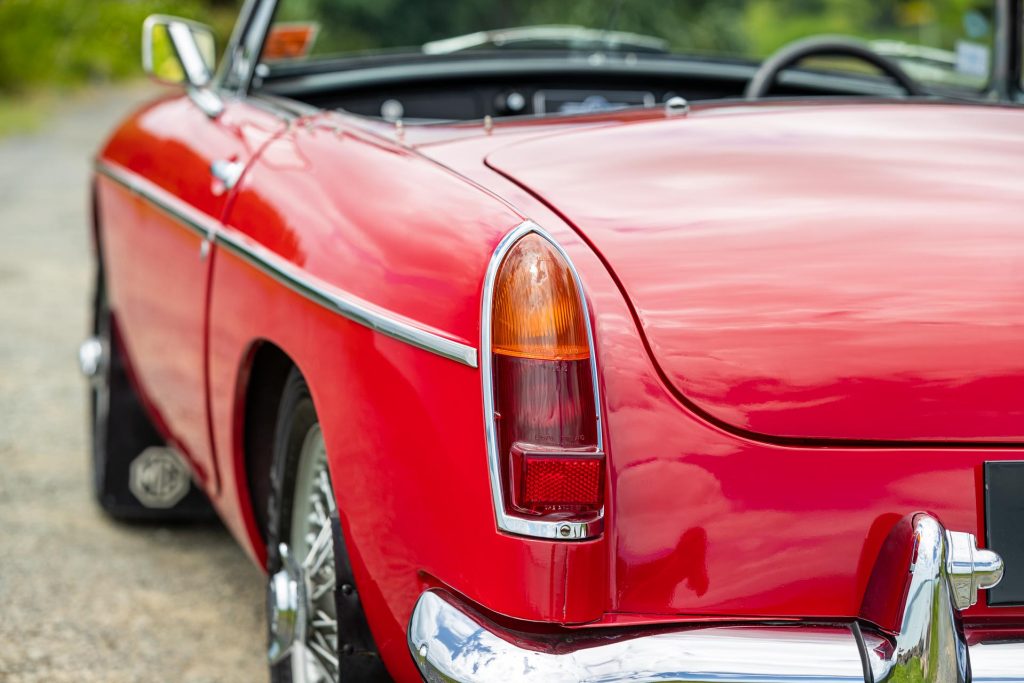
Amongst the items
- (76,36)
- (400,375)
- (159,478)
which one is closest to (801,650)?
(400,375)

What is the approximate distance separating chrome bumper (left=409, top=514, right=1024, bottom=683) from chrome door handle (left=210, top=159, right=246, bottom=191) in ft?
4.03

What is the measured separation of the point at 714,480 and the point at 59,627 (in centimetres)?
200

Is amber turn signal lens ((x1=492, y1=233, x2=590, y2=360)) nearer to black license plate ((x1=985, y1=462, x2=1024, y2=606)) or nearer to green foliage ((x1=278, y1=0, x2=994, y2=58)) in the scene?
black license plate ((x1=985, y1=462, x2=1024, y2=606))

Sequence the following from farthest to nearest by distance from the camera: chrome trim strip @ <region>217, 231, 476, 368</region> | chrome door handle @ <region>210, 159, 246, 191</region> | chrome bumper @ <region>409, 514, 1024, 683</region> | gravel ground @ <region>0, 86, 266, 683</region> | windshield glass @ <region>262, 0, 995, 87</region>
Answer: windshield glass @ <region>262, 0, 995, 87</region> < gravel ground @ <region>0, 86, 266, 683</region> < chrome door handle @ <region>210, 159, 246, 191</region> < chrome trim strip @ <region>217, 231, 476, 368</region> < chrome bumper @ <region>409, 514, 1024, 683</region>

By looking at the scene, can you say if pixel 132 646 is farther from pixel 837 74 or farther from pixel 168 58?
pixel 837 74

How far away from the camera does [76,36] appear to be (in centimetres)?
1894

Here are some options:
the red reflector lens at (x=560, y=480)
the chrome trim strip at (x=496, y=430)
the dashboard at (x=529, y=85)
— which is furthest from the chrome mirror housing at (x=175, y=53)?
the red reflector lens at (x=560, y=480)

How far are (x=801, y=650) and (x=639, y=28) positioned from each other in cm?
233

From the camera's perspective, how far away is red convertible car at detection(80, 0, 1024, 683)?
1577mm

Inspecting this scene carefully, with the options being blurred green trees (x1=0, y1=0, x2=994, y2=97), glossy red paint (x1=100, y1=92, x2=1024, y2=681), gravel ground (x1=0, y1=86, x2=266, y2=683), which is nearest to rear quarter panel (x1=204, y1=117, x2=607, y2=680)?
glossy red paint (x1=100, y1=92, x2=1024, y2=681)

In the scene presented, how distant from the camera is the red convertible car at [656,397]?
1577 millimetres

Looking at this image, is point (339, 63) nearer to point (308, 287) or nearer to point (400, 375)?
point (308, 287)

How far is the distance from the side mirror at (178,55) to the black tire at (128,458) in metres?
0.72

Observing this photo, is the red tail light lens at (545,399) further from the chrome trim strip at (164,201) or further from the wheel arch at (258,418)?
A: the chrome trim strip at (164,201)
